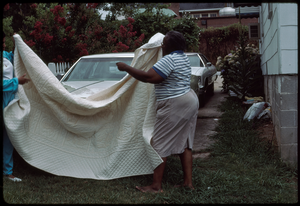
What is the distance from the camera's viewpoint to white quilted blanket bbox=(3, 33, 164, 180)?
3.91 metres

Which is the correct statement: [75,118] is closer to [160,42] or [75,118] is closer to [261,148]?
[160,42]

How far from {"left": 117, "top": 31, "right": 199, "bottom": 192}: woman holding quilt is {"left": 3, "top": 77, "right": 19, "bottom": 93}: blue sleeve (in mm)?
1441

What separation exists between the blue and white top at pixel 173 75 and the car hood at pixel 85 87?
1638mm

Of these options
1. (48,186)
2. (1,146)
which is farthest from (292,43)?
(1,146)

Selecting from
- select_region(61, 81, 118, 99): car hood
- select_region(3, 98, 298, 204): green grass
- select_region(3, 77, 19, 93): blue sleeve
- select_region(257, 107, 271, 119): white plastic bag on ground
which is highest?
select_region(3, 77, 19, 93): blue sleeve

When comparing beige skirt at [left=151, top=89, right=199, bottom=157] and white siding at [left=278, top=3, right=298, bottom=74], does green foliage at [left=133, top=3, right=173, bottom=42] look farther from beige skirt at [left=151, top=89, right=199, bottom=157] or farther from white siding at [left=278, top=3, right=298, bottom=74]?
beige skirt at [left=151, top=89, right=199, bottom=157]

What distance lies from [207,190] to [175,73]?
1340 mm

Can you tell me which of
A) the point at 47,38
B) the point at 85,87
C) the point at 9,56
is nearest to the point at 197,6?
the point at 47,38

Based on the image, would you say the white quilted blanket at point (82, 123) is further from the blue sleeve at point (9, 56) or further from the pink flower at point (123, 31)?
the pink flower at point (123, 31)

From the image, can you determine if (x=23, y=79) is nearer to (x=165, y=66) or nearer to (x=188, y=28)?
(x=165, y=66)

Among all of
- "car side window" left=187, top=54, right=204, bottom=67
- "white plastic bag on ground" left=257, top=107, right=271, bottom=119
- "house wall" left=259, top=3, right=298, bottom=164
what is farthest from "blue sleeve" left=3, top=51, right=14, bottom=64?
"car side window" left=187, top=54, right=204, bottom=67

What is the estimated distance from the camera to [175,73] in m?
3.51

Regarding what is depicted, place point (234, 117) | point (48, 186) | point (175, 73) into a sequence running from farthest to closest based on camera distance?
1. point (234, 117)
2. point (48, 186)
3. point (175, 73)

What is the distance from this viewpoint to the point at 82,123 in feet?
13.5
